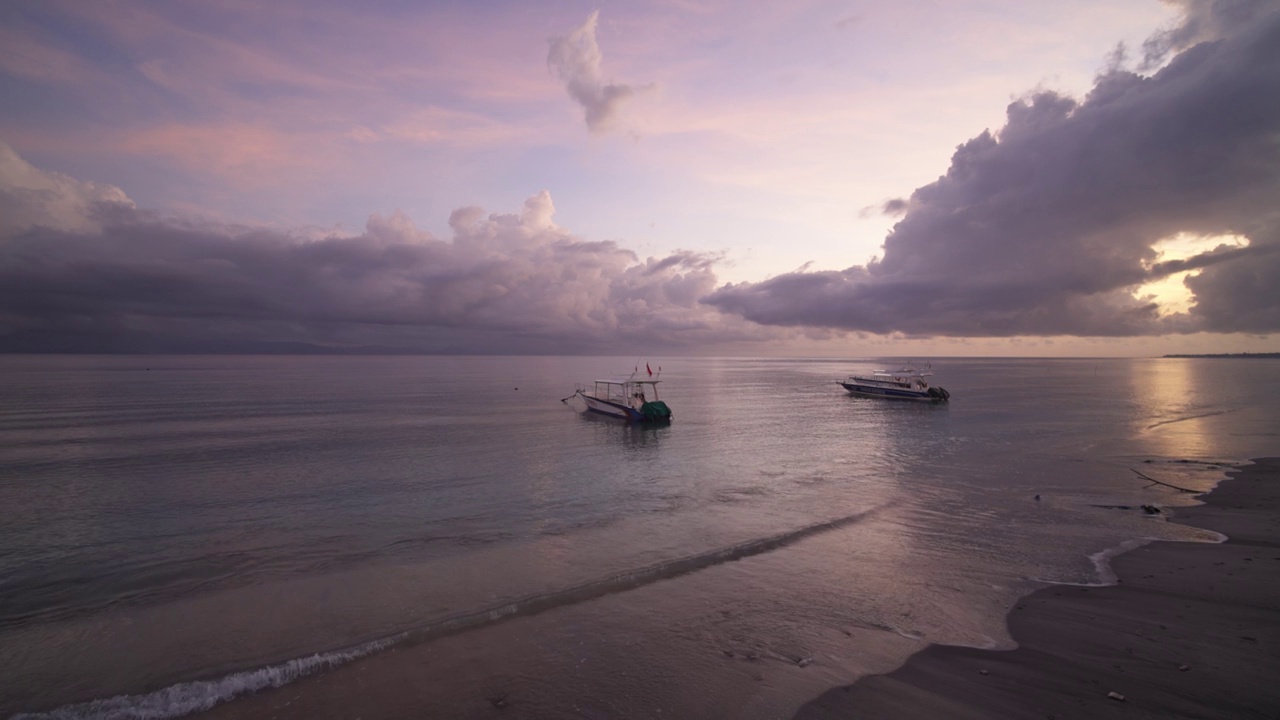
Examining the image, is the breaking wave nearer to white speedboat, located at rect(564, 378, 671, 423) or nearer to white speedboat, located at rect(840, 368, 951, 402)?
white speedboat, located at rect(564, 378, 671, 423)

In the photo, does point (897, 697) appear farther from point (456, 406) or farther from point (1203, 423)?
point (456, 406)

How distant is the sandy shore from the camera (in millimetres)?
8820

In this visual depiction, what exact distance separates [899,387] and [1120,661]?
76.3m

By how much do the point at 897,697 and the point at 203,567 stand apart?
1933 cm

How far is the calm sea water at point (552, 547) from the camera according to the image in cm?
1118

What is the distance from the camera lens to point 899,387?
265 ft

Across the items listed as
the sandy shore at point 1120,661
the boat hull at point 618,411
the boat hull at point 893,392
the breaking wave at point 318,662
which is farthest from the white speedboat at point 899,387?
the breaking wave at point 318,662

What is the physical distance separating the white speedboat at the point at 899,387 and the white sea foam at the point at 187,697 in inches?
3091

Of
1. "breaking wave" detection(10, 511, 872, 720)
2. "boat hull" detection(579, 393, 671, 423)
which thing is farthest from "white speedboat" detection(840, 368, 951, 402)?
"breaking wave" detection(10, 511, 872, 720)

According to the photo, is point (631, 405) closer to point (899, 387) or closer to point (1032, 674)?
point (899, 387)

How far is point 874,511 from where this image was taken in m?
22.4

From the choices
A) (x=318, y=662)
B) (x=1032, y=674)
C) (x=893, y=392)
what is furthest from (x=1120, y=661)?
(x=893, y=392)

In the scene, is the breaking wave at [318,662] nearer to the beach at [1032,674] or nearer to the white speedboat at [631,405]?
the beach at [1032,674]

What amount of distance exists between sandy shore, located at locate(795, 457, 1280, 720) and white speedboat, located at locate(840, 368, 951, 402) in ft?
216
